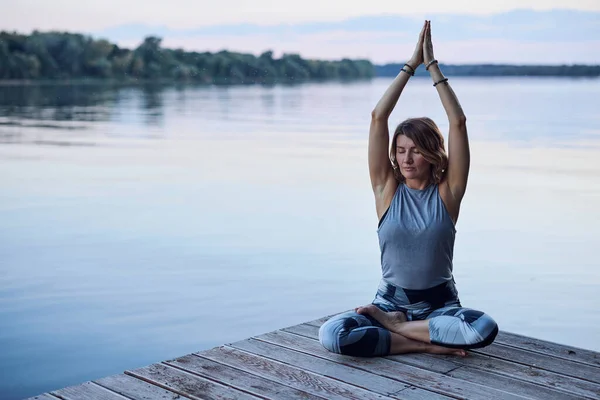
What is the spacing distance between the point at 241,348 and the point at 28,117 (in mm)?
22385

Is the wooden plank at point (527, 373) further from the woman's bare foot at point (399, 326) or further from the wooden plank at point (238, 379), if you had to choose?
the wooden plank at point (238, 379)

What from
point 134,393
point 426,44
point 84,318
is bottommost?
point 84,318

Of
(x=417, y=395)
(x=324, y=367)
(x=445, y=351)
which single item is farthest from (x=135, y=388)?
(x=445, y=351)

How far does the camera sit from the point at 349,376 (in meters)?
3.60

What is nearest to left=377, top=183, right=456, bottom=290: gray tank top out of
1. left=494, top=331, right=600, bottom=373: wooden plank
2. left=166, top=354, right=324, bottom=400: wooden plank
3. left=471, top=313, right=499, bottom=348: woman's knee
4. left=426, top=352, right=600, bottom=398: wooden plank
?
left=471, top=313, right=499, bottom=348: woman's knee

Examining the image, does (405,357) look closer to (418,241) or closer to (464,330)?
(464,330)

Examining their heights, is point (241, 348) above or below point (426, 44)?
below

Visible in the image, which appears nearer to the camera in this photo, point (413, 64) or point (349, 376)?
point (349, 376)

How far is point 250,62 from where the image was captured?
262 ft

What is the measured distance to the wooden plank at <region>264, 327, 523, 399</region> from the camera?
3.41 m

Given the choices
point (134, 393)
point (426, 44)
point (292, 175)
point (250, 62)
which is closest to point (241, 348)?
point (134, 393)

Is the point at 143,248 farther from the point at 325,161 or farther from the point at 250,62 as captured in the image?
the point at 250,62

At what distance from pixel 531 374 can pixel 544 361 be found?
0.21 m

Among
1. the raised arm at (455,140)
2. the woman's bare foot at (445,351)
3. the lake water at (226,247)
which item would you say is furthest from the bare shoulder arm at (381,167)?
the lake water at (226,247)
